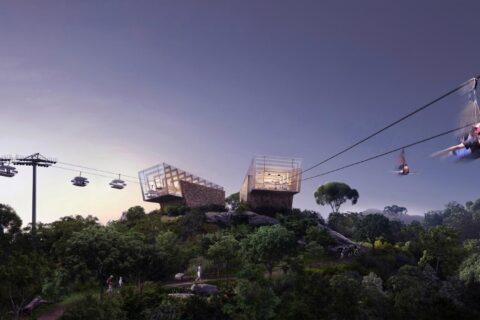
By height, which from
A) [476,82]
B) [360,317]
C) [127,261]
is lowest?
[360,317]

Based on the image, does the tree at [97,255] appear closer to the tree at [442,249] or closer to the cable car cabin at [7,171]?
the cable car cabin at [7,171]

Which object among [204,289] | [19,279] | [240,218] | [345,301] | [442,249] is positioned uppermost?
[240,218]

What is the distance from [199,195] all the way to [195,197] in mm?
1008

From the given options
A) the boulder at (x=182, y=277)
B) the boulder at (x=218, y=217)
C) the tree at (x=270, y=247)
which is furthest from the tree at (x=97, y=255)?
the boulder at (x=218, y=217)

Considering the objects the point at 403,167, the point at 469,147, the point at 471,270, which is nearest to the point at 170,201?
the point at 471,270

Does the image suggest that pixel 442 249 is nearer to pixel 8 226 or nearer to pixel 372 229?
pixel 372 229

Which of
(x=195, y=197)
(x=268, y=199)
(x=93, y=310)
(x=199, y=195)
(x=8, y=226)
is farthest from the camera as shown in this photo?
(x=199, y=195)

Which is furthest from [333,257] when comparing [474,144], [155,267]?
[474,144]

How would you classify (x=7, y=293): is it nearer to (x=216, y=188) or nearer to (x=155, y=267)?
(x=155, y=267)

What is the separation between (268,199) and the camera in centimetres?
7012

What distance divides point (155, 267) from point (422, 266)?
101 ft

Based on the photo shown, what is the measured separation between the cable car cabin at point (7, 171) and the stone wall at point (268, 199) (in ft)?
114

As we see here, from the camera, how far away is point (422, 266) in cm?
5303

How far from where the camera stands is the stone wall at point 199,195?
71.2 meters
